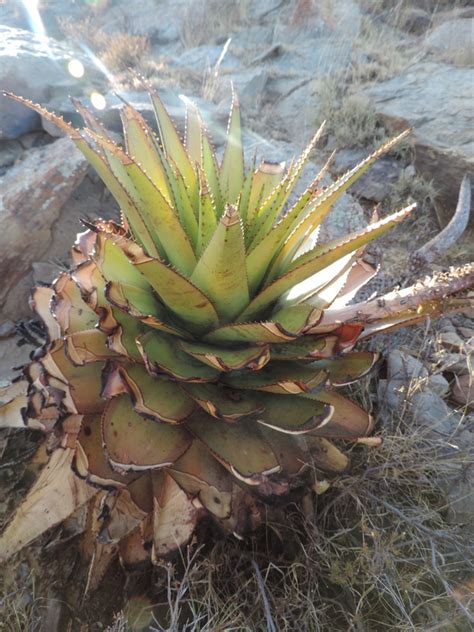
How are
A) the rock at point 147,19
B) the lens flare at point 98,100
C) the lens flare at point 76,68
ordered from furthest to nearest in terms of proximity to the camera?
the rock at point 147,19
the lens flare at point 76,68
the lens flare at point 98,100

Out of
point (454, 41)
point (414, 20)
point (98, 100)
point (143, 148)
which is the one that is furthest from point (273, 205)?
point (414, 20)

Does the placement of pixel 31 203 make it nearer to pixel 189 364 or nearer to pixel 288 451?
pixel 189 364

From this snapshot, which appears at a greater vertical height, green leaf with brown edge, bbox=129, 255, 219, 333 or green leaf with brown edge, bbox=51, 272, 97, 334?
green leaf with brown edge, bbox=129, 255, 219, 333

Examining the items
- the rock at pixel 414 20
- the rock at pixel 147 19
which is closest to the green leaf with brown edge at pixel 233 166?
the rock at pixel 414 20

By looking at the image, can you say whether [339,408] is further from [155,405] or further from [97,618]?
[97,618]

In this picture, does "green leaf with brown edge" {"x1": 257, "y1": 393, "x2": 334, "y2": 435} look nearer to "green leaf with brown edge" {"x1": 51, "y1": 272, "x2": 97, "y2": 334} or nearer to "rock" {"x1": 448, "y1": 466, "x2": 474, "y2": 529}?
"green leaf with brown edge" {"x1": 51, "y1": 272, "x2": 97, "y2": 334}

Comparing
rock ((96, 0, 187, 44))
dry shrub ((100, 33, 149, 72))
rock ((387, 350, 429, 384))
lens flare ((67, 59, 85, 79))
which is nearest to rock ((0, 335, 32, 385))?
rock ((387, 350, 429, 384))

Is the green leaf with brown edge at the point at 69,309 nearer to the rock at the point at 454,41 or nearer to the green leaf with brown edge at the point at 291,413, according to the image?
the green leaf with brown edge at the point at 291,413
